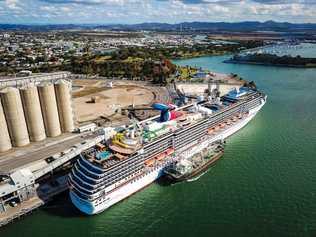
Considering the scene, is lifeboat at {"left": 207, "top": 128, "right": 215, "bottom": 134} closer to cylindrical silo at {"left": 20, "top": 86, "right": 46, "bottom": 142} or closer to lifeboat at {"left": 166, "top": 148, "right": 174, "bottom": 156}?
lifeboat at {"left": 166, "top": 148, "right": 174, "bottom": 156}

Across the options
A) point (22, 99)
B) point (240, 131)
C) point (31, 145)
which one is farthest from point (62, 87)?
point (240, 131)

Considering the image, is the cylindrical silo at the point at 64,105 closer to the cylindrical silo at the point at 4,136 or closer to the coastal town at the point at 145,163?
the coastal town at the point at 145,163

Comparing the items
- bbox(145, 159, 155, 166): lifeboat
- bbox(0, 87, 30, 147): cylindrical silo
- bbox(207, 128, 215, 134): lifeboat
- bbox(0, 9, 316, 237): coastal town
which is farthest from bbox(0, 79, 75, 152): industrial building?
bbox(207, 128, 215, 134): lifeboat

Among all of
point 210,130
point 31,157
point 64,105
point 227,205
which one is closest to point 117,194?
point 227,205

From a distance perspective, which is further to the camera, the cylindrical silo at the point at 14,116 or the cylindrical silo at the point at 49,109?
the cylindrical silo at the point at 49,109

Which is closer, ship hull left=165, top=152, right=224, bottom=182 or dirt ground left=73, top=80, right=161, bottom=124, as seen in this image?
ship hull left=165, top=152, right=224, bottom=182

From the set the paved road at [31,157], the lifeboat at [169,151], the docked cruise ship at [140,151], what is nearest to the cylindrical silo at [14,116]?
the paved road at [31,157]
